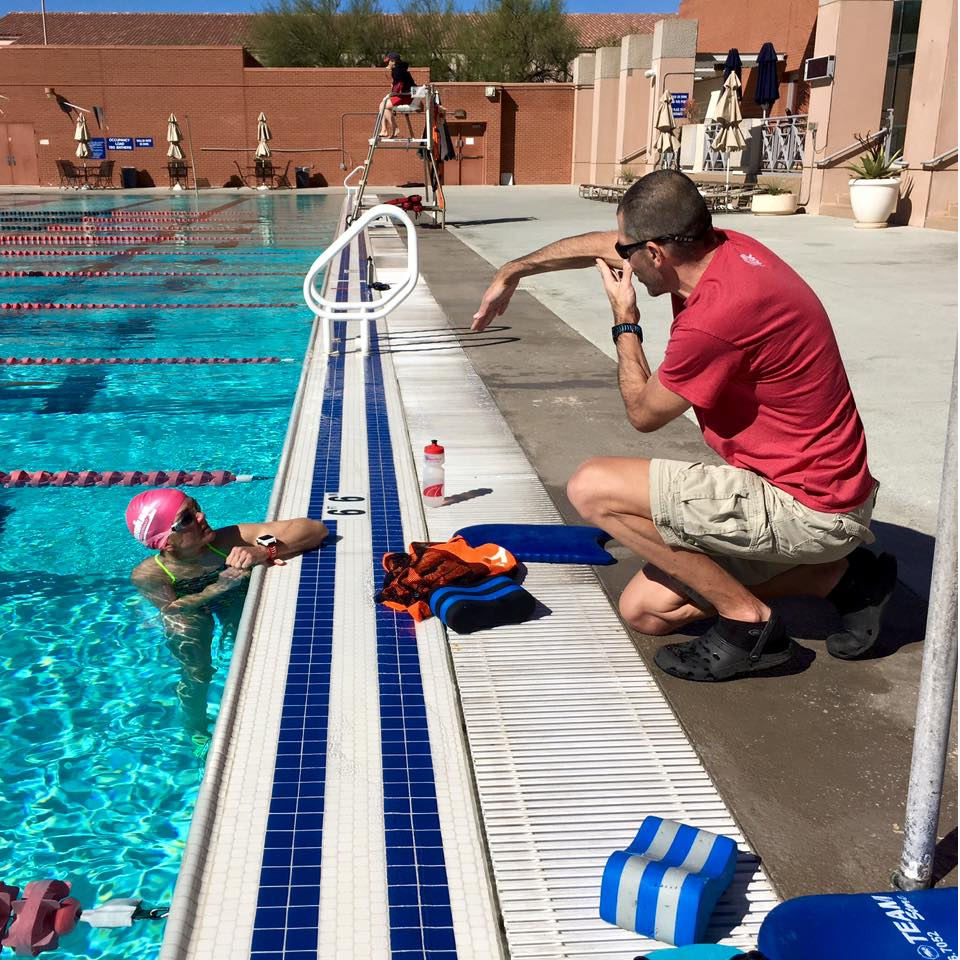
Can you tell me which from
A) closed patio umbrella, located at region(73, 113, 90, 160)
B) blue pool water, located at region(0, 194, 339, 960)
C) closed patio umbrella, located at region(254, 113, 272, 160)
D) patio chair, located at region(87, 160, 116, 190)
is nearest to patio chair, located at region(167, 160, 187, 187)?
patio chair, located at region(87, 160, 116, 190)

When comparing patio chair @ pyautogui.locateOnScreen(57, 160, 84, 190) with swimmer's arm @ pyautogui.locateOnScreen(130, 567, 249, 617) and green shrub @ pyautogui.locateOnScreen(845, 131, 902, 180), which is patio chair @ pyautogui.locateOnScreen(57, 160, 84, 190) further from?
swimmer's arm @ pyautogui.locateOnScreen(130, 567, 249, 617)

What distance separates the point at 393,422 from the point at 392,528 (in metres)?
1.59

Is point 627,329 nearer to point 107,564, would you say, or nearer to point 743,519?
point 743,519

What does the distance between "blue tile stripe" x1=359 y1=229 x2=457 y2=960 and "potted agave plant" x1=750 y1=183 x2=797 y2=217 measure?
56.8 ft

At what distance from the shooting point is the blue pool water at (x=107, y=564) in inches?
112

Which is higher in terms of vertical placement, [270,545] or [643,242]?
[643,242]

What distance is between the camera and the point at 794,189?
20.2m

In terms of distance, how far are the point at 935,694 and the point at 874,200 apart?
15791 millimetres

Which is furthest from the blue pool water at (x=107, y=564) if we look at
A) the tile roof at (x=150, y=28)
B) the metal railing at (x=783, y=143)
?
the tile roof at (x=150, y=28)

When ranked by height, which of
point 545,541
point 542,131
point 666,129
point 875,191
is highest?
point 542,131

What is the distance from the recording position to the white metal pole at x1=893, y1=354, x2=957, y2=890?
166 centimetres

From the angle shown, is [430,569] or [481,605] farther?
[430,569]

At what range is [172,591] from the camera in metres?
3.93

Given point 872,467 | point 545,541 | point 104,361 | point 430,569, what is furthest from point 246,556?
point 104,361
